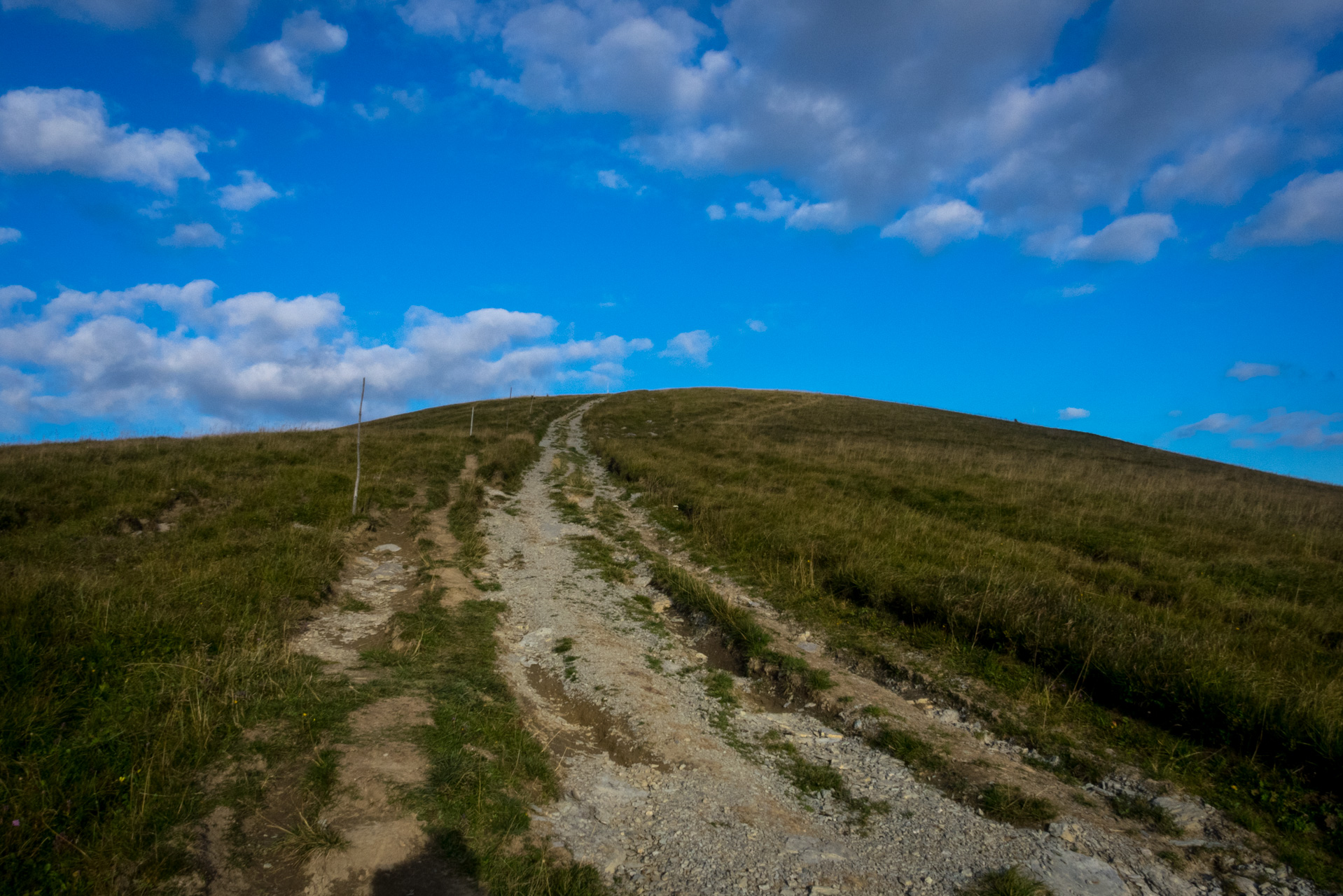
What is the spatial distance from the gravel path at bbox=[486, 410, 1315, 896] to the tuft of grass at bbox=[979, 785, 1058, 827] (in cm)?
14

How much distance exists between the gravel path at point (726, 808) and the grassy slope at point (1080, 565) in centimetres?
279

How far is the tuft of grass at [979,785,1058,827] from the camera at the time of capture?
18.5 feet

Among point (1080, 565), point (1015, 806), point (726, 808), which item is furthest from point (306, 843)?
point (1080, 565)

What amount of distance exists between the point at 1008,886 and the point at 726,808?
244 cm

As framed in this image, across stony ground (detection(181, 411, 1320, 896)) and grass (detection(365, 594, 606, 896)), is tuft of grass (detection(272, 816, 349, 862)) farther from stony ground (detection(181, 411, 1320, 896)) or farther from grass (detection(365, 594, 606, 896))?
grass (detection(365, 594, 606, 896))

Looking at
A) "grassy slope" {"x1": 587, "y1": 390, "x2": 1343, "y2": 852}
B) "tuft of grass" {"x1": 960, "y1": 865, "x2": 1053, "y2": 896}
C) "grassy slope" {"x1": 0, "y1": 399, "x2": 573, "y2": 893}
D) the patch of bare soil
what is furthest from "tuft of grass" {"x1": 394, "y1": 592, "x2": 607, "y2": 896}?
"grassy slope" {"x1": 587, "y1": 390, "x2": 1343, "y2": 852}

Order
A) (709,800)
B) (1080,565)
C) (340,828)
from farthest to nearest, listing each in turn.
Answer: (1080,565) < (709,800) < (340,828)

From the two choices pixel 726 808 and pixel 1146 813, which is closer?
pixel 1146 813

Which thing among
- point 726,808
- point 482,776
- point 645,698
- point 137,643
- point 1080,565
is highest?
point 1080,565

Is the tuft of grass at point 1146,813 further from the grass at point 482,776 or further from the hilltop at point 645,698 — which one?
the grass at point 482,776

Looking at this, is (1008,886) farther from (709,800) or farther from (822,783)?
(709,800)

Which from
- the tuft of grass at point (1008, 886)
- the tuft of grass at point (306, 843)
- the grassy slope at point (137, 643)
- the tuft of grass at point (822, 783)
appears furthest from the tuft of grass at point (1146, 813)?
the grassy slope at point (137, 643)

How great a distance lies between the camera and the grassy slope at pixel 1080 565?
726 cm

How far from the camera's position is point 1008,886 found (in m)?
4.70
